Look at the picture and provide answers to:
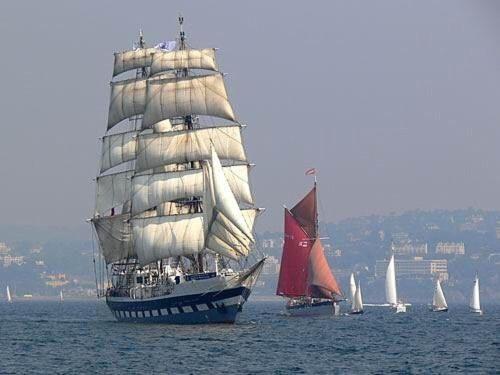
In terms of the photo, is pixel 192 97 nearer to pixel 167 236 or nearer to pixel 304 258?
pixel 167 236

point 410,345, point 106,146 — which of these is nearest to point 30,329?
point 106,146

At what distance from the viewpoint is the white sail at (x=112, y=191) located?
132 m

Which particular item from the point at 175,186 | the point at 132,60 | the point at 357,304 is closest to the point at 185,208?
the point at 175,186

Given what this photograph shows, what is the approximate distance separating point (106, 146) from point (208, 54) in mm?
18440

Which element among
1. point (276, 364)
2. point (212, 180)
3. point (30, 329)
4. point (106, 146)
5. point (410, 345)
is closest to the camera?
point (276, 364)

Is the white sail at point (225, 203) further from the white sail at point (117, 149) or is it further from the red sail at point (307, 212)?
the red sail at point (307, 212)

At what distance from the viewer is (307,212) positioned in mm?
148875

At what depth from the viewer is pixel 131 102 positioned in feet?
427

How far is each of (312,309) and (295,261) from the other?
18.6 ft

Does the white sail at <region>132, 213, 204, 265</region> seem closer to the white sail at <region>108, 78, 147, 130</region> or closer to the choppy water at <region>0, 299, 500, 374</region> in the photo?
the choppy water at <region>0, 299, 500, 374</region>

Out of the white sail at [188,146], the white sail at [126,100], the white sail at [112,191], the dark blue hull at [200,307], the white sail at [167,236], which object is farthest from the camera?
the white sail at [112,191]

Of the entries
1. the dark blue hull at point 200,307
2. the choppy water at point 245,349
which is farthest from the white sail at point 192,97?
the choppy water at point 245,349

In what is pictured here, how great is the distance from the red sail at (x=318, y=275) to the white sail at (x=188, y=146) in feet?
93.3

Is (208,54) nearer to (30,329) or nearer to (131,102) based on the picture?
(131,102)
